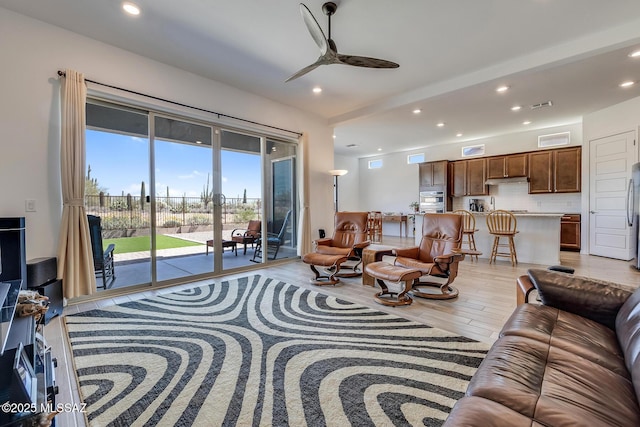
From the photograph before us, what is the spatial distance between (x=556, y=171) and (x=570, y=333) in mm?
6964

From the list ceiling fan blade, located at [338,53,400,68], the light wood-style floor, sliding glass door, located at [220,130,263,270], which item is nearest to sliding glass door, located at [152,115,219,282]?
sliding glass door, located at [220,130,263,270]

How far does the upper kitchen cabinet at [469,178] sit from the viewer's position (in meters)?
7.73

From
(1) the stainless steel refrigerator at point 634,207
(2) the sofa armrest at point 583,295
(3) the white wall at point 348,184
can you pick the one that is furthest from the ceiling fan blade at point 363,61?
(3) the white wall at point 348,184

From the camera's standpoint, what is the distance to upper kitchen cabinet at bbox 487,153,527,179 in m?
7.08

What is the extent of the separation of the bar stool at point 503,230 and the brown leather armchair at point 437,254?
227 centimetres

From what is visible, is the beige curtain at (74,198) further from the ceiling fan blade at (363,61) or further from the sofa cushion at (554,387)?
the sofa cushion at (554,387)

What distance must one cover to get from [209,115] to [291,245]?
279 cm

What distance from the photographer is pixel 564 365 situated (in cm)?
120

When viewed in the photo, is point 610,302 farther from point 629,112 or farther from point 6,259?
point 629,112

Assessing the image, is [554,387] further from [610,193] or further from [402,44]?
[610,193]

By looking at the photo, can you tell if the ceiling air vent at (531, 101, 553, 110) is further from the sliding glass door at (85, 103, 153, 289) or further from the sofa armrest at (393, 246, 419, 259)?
the sliding glass door at (85, 103, 153, 289)

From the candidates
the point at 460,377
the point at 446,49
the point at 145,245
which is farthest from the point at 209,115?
the point at 460,377

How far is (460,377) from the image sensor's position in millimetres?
1770

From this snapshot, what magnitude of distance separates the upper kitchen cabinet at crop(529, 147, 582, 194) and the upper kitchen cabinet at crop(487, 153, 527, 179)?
164mm
